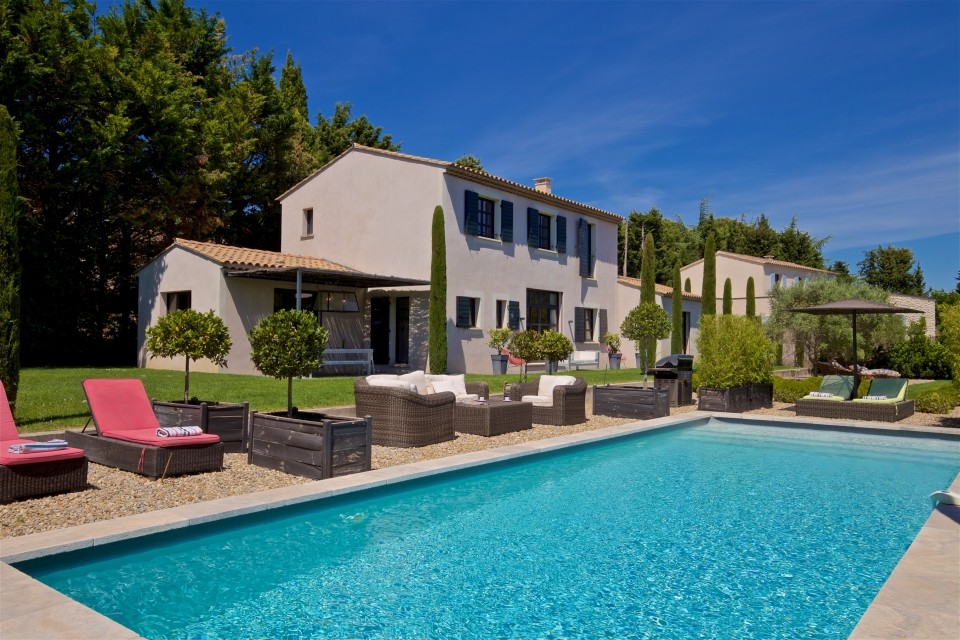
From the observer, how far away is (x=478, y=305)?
70.2 ft

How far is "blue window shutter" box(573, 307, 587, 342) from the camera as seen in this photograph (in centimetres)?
2569

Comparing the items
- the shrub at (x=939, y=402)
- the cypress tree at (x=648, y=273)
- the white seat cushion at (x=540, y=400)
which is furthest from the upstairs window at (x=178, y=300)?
the shrub at (x=939, y=402)

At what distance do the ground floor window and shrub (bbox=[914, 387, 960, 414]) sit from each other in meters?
12.3

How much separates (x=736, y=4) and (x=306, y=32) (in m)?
10.6

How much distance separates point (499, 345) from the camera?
21.2 meters

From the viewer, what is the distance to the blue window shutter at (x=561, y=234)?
2488 centimetres

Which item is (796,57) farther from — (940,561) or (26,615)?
(26,615)

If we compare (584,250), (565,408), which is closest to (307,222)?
(584,250)

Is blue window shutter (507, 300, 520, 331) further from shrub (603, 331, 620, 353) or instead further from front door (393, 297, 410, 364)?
shrub (603, 331, 620, 353)

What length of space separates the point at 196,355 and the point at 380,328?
43.8 feet

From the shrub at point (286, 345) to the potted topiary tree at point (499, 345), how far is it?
12902 mm

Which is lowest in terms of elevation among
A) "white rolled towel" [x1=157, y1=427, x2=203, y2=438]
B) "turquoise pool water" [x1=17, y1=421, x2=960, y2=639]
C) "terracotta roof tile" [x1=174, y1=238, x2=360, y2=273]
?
"turquoise pool water" [x1=17, y1=421, x2=960, y2=639]

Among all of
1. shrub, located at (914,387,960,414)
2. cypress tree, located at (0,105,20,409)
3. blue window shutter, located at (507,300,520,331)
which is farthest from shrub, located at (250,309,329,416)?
blue window shutter, located at (507,300,520,331)

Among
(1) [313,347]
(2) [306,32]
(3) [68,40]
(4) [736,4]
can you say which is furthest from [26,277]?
(4) [736,4]
